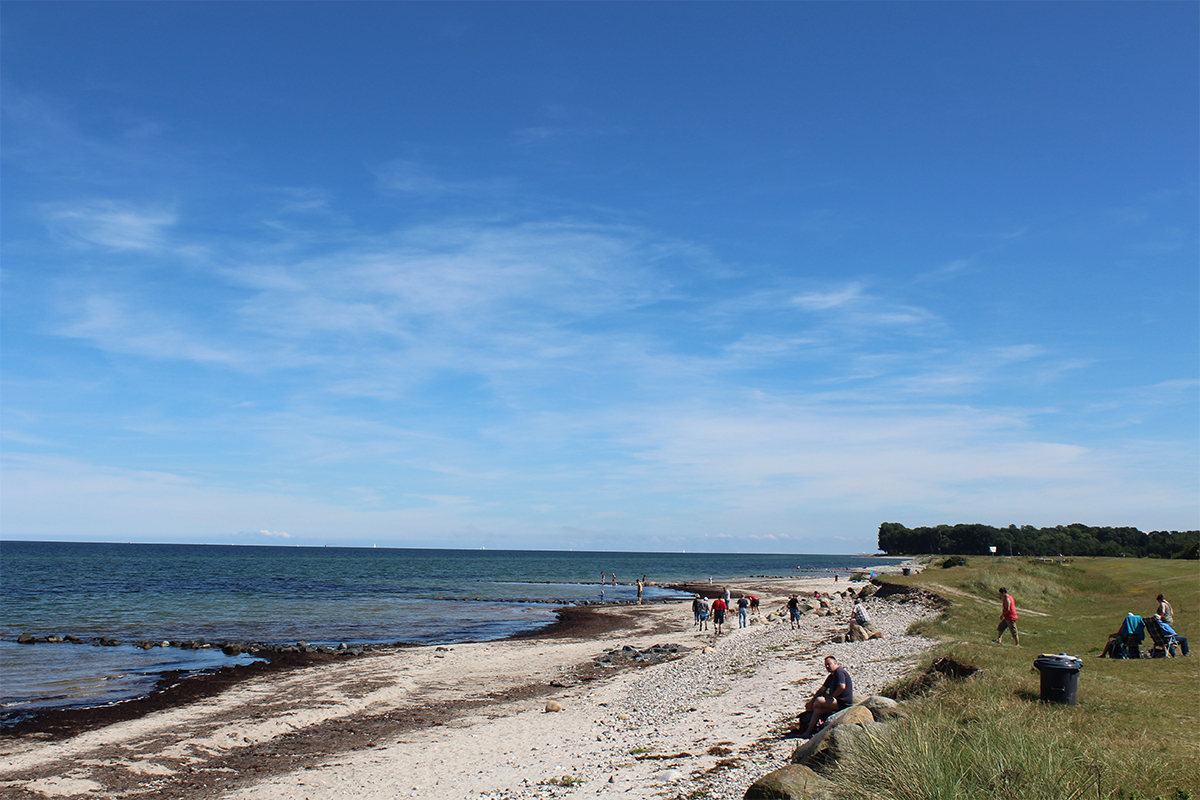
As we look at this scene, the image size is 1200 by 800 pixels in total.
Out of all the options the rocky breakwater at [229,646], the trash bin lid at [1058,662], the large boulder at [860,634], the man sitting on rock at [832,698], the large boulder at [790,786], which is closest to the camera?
the large boulder at [790,786]

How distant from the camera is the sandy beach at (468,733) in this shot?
12992mm

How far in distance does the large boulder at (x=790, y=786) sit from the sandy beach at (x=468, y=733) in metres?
1.34

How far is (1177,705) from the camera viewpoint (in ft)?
40.0

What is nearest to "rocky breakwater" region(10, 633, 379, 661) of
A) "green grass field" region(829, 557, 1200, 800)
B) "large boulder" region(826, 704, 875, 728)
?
"large boulder" region(826, 704, 875, 728)

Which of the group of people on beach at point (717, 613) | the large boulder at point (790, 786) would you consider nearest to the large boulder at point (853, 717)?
the large boulder at point (790, 786)

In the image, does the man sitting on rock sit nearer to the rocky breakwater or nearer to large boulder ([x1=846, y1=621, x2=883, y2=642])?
large boulder ([x1=846, y1=621, x2=883, y2=642])

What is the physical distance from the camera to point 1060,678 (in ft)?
38.5

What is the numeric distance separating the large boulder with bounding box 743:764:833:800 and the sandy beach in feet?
4.39

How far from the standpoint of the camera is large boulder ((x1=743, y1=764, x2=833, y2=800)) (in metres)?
8.75

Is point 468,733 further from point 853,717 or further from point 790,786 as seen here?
point 790,786

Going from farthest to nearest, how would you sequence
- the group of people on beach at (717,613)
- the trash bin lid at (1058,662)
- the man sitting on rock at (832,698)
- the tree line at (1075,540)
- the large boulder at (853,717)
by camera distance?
1. the tree line at (1075,540)
2. the group of people on beach at (717,613)
3. the man sitting on rock at (832,698)
4. the trash bin lid at (1058,662)
5. the large boulder at (853,717)

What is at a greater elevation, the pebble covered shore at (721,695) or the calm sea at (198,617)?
the pebble covered shore at (721,695)

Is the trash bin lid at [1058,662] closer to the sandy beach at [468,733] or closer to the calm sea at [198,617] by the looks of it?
the sandy beach at [468,733]

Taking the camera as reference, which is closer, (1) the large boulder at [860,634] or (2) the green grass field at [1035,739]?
(2) the green grass field at [1035,739]
